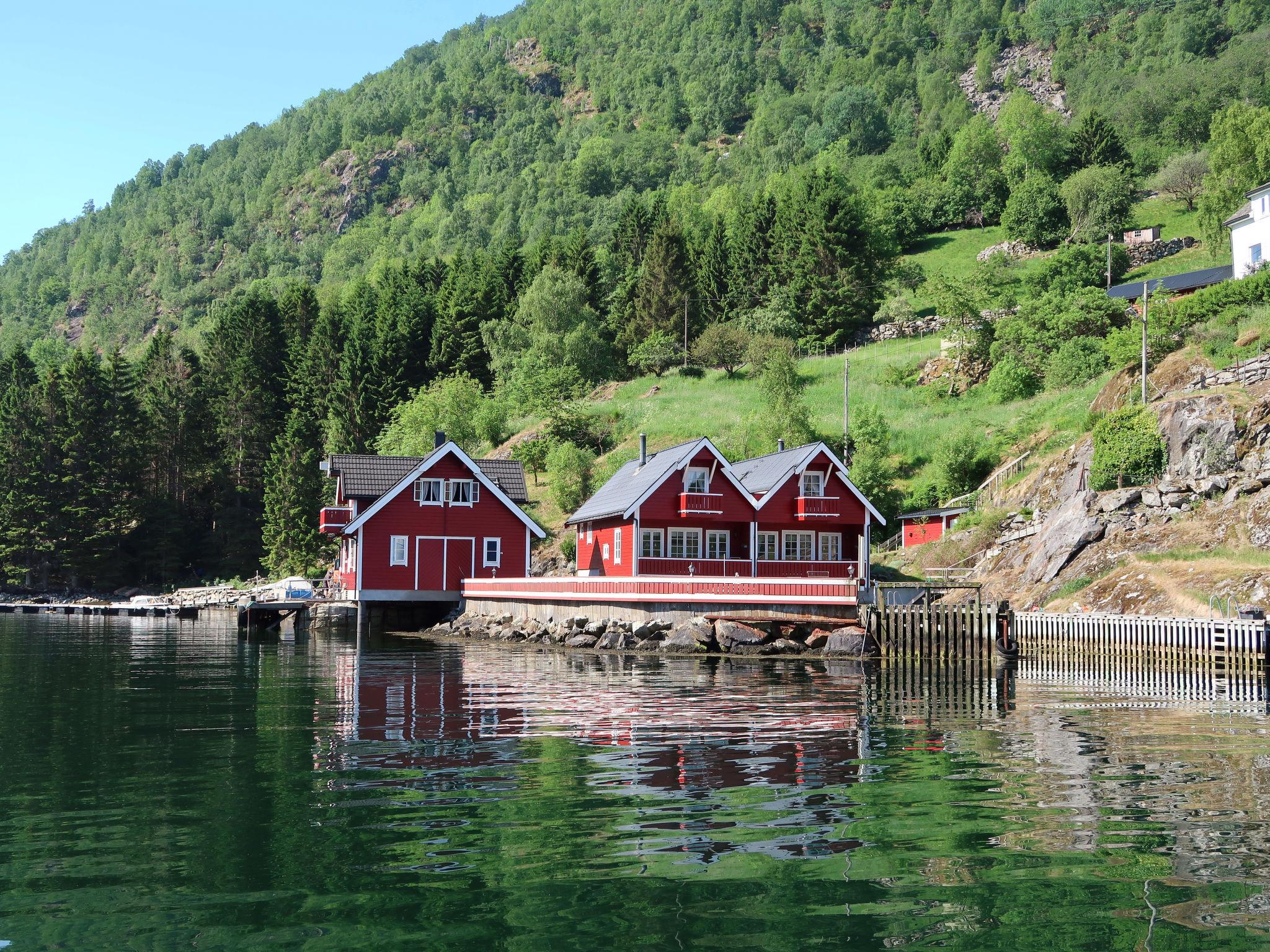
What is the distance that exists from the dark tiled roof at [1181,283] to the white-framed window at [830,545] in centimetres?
3822

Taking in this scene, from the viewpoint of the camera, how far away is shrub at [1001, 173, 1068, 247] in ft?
402

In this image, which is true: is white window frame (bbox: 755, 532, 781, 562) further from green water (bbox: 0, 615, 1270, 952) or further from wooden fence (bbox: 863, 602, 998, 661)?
green water (bbox: 0, 615, 1270, 952)

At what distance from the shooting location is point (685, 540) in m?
52.3

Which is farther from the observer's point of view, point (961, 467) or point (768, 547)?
point (961, 467)

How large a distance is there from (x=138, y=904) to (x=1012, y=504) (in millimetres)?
51398

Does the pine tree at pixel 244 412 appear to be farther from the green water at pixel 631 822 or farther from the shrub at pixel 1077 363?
the green water at pixel 631 822

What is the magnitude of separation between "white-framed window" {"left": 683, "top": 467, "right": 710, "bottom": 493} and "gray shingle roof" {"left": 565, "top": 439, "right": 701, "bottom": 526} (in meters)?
0.85

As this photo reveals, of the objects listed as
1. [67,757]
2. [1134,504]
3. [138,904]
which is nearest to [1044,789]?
[138,904]

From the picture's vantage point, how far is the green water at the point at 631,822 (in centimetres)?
962

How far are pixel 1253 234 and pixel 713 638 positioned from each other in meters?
53.6

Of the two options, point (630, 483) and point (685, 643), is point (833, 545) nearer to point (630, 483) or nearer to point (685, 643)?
point (630, 483)

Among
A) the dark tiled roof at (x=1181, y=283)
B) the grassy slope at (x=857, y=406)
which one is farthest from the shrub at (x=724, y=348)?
the dark tiled roof at (x=1181, y=283)

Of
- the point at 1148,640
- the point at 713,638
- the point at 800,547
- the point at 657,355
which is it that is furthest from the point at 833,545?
the point at 657,355

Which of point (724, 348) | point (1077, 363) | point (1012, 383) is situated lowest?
point (1012, 383)
